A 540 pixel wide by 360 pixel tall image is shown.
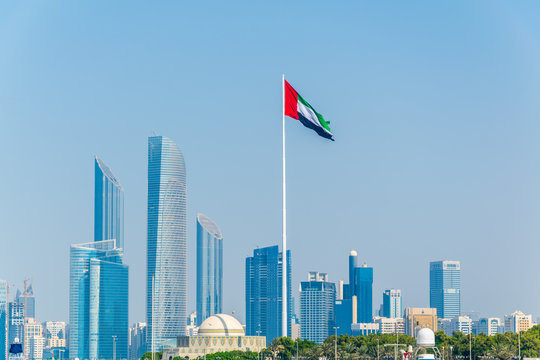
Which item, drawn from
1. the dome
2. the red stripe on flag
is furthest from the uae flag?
the dome

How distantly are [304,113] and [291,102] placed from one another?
2355 mm

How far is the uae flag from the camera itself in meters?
107

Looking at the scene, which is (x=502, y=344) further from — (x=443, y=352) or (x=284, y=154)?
(x=284, y=154)

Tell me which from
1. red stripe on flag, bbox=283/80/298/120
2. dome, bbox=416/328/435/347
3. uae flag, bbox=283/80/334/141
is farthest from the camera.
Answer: red stripe on flag, bbox=283/80/298/120

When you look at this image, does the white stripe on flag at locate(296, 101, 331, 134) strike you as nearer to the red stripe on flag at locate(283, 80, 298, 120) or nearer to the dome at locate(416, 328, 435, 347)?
the red stripe on flag at locate(283, 80, 298, 120)

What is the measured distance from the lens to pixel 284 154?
111 m

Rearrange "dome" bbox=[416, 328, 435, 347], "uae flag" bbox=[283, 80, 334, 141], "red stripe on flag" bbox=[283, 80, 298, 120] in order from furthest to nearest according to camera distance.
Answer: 1. "red stripe on flag" bbox=[283, 80, 298, 120]
2. "uae flag" bbox=[283, 80, 334, 141]
3. "dome" bbox=[416, 328, 435, 347]

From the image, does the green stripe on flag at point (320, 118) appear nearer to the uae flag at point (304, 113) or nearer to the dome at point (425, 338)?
the uae flag at point (304, 113)

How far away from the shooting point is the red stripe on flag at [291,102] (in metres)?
109

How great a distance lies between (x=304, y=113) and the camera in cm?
10719

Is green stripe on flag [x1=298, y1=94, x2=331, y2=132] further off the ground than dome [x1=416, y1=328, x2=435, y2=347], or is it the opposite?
green stripe on flag [x1=298, y1=94, x2=331, y2=132]

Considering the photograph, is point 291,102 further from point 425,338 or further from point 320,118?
point 425,338

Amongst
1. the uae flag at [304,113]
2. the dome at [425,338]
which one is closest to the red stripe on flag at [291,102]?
the uae flag at [304,113]

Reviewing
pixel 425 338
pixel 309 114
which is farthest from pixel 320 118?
pixel 425 338
